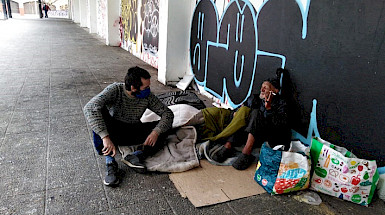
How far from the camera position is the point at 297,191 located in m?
2.53

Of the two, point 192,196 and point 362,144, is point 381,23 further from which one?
point 192,196

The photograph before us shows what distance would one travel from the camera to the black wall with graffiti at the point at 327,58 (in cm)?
238

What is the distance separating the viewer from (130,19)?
416 inches

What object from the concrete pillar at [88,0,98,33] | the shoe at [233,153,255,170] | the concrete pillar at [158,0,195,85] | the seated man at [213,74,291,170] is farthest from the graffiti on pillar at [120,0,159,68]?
the concrete pillar at [88,0,98,33]

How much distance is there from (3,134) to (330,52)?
3.66 m

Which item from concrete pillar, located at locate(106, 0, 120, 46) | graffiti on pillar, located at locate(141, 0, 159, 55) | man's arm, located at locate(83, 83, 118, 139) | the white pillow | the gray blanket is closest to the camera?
man's arm, located at locate(83, 83, 118, 139)

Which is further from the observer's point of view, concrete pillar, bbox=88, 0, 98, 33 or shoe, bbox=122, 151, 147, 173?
concrete pillar, bbox=88, 0, 98, 33

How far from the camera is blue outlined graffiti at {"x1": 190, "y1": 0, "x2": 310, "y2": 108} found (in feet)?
12.7

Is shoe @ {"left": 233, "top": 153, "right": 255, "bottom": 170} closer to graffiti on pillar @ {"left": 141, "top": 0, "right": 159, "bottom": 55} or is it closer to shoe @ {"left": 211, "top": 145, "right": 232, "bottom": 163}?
shoe @ {"left": 211, "top": 145, "right": 232, "bottom": 163}

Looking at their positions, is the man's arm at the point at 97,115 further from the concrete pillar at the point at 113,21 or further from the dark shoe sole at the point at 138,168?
the concrete pillar at the point at 113,21

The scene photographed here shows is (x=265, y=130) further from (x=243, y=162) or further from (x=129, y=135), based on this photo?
(x=129, y=135)

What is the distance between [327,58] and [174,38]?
12.1 ft

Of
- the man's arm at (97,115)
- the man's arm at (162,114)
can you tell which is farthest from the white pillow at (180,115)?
the man's arm at (97,115)

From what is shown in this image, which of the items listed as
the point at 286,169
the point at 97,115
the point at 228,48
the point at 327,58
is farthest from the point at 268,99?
the point at 97,115
